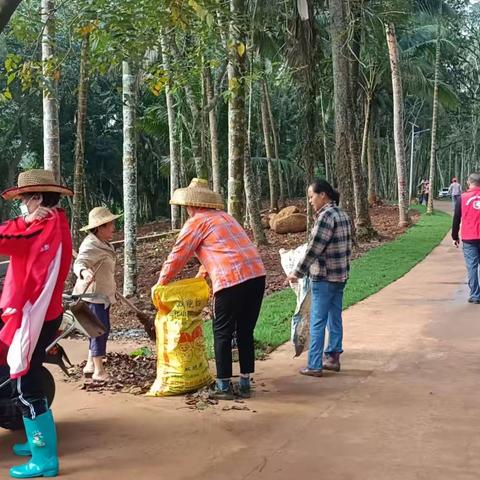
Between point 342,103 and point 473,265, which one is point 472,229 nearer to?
point 473,265

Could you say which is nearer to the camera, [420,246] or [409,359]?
[409,359]

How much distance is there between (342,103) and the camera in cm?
1605

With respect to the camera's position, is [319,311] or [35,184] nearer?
[35,184]

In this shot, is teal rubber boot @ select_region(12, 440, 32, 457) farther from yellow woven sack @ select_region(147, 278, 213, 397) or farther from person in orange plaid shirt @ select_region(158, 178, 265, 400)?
person in orange plaid shirt @ select_region(158, 178, 265, 400)

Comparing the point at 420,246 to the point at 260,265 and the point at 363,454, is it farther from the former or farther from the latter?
the point at 363,454

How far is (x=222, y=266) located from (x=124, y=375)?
5.18 feet

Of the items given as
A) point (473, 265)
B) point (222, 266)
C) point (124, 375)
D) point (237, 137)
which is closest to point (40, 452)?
point (222, 266)

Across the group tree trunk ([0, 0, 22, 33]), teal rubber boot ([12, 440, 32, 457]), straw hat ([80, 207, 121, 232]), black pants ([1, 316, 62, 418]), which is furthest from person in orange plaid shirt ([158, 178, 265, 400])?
tree trunk ([0, 0, 22, 33])

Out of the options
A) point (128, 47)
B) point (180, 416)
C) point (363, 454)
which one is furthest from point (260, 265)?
point (128, 47)

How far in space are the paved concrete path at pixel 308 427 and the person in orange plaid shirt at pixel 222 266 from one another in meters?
0.47

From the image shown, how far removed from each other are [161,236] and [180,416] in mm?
16336

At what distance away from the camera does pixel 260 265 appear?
18.7 feet

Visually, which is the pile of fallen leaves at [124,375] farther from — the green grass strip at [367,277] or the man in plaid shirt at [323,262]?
the man in plaid shirt at [323,262]

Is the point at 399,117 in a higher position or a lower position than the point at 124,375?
Answer: higher
